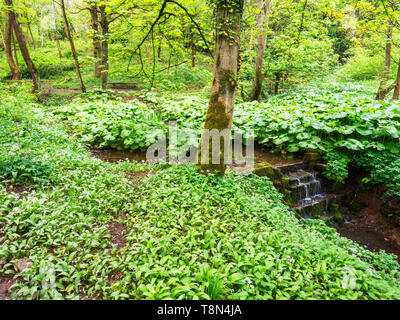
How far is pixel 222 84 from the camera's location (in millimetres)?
4023

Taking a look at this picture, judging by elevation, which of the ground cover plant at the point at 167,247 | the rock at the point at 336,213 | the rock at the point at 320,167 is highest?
the ground cover plant at the point at 167,247

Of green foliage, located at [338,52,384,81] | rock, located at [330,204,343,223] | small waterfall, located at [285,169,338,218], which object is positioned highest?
green foliage, located at [338,52,384,81]

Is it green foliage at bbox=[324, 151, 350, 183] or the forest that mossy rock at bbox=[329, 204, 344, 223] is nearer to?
the forest

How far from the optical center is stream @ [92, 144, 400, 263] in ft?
17.6

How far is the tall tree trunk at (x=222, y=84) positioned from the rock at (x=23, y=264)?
10.1 feet

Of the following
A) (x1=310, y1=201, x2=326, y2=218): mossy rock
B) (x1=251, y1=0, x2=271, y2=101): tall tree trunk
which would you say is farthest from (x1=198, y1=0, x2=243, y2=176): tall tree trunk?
(x1=251, y1=0, x2=271, y2=101): tall tree trunk

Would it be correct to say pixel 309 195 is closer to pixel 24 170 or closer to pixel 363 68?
pixel 24 170

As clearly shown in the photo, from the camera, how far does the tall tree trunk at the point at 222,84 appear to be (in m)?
3.71

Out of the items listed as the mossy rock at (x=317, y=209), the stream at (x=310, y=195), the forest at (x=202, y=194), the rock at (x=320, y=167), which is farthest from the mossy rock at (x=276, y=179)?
the rock at (x=320, y=167)

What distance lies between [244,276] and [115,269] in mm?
1514

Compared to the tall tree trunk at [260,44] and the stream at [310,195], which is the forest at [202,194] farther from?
the tall tree trunk at [260,44]

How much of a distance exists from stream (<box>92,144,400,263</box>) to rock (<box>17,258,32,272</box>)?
3.63 metres

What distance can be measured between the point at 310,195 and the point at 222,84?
4105mm
